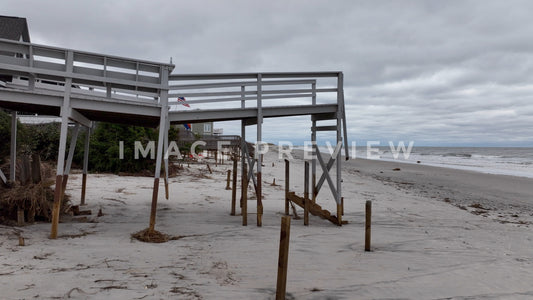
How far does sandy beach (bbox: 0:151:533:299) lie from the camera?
4.93m

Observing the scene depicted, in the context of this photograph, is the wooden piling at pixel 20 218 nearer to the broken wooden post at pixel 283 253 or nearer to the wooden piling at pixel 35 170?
the wooden piling at pixel 35 170

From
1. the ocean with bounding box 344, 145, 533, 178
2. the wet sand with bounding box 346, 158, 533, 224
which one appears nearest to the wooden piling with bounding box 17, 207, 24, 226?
the wet sand with bounding box 346, 158, 533, 224

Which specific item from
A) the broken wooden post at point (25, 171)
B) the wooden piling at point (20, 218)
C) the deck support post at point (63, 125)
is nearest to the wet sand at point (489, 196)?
the deck support post at point (63, 125)

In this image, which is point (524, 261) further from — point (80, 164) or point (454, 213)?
point (80, 164)

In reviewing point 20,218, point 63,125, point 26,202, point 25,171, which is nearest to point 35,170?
point 25,171

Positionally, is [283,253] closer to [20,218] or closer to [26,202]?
[20,218]

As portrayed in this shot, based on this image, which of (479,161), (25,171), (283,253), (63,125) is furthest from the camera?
(479,161)

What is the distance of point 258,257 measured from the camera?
6461 mm

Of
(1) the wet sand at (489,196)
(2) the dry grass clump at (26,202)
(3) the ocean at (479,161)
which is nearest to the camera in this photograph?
(2) the dry grass clump at (26,202)

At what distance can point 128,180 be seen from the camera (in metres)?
17.2

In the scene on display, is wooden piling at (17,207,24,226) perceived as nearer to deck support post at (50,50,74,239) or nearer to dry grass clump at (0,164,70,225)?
dry grass clump at (0,164,70,225)

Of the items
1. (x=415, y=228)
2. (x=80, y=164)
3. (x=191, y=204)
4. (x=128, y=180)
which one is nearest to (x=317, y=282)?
(x=415, y=228)

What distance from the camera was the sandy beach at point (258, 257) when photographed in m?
4.93

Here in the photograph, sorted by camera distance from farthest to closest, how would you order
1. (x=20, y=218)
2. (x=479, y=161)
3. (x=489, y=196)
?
(x=479, y=161) → (x=489, y=196) → (x=20, y=218)
